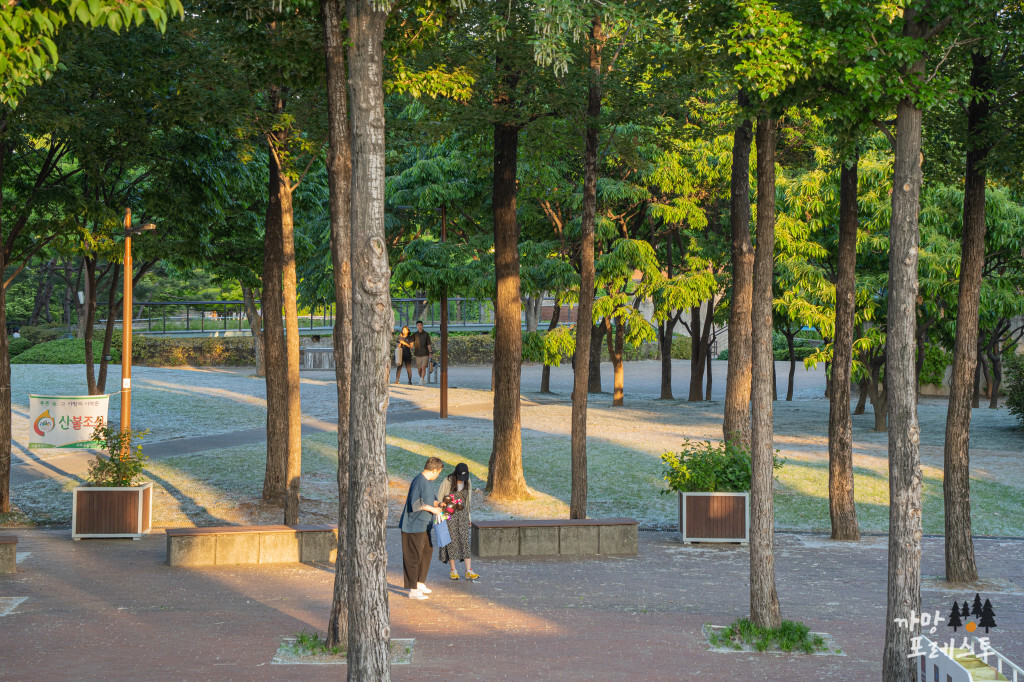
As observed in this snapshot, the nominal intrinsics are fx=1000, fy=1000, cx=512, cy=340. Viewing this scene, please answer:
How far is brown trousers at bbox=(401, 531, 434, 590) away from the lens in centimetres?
1076

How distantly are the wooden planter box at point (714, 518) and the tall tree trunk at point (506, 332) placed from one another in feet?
12.4

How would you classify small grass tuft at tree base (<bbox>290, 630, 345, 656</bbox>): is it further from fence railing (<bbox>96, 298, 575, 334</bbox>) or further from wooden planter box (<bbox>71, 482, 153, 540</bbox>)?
fence railing (<bbox>96, 298, 575, 334</bbox>)

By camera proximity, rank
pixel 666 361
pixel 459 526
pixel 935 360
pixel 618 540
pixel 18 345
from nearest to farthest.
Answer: pixel 459 526, pixel 618 540, pixel 935 360, pixel 666 361, pixel 18 345

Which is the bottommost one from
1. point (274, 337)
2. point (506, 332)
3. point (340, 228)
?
point (274, 337)

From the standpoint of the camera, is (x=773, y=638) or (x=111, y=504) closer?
(x=773, y=638)

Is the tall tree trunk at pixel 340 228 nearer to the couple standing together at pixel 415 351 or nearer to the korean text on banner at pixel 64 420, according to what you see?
the korean text on banner at pixel 64 420

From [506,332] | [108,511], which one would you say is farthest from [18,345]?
[506,332]

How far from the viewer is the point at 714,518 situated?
46.5 feet

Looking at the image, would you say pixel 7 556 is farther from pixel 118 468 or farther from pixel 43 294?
pixel 43 294

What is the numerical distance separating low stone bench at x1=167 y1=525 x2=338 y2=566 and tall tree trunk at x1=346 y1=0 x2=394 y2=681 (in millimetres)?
5812

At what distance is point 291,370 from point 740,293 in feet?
22.2

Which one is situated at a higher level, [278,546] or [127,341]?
[127,341]

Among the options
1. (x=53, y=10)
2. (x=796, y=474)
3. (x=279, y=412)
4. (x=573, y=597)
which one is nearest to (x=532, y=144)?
(x=279, y=412)

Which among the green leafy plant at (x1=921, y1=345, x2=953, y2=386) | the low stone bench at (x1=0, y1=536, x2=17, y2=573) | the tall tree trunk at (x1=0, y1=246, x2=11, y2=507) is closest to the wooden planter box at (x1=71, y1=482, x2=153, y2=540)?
the low stone bench at (x1=0, y1=536, x2=17, y2=573)
